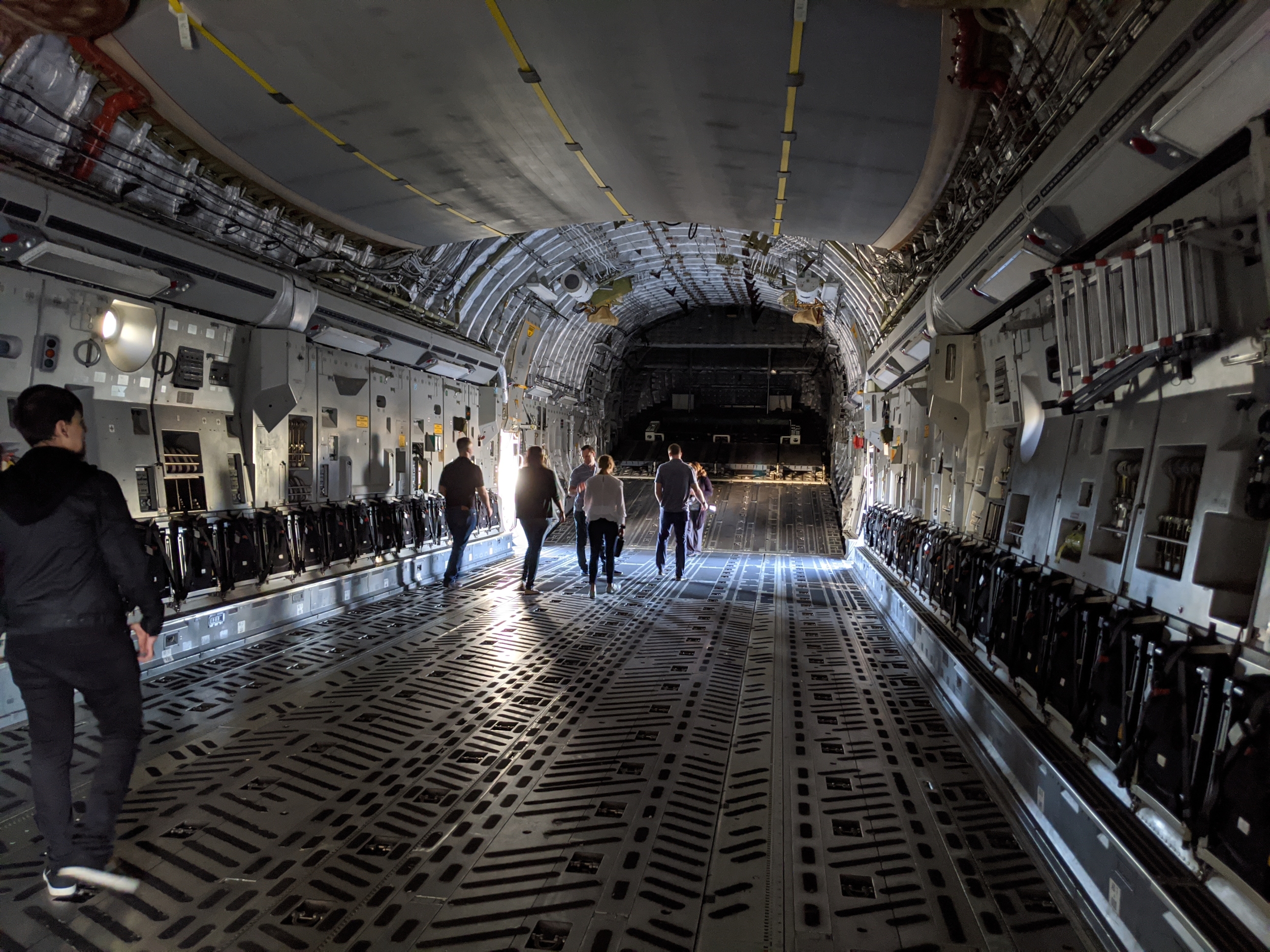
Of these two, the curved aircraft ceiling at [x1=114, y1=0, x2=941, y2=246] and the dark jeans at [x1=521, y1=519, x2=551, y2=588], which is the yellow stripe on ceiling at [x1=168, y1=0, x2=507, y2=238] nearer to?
the curved aircraft ceiling at [x1=114, y1=0, x2=941, y2=246]

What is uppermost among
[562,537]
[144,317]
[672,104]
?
[672,104]

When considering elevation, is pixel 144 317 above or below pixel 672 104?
below

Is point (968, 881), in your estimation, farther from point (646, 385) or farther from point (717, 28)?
point (646, 385)

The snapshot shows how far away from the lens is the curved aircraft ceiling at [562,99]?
156 inches

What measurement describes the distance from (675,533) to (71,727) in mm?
8044

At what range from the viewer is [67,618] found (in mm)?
2832

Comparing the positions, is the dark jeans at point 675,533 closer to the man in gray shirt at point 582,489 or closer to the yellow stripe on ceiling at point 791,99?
the man in gray shirt at point 582,489

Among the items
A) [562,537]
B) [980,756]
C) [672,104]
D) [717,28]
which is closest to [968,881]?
[980,756]

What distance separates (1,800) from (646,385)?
22.5 metres

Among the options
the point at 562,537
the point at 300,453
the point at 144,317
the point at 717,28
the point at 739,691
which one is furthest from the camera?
the point at 562,537

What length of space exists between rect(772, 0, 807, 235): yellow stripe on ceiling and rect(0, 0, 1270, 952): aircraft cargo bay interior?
0.04 metres

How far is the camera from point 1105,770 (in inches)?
126

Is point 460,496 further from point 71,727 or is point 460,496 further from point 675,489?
point 71,727

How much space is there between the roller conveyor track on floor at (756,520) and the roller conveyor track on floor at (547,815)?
8255 mm
